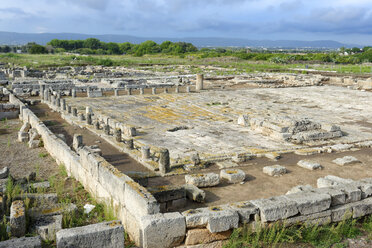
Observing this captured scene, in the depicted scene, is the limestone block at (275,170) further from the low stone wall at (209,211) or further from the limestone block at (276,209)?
the limestone block at (276,209)

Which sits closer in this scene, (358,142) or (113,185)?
(113,185)

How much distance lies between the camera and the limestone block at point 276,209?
649cm

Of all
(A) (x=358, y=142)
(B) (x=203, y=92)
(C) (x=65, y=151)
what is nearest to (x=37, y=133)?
(C) (x=65, y=151)

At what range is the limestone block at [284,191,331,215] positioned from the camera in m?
6.80

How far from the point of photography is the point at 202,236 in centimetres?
611

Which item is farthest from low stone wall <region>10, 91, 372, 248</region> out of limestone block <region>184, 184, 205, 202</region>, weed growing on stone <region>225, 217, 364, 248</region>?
limestone block <region>184, 184, 205, 202</region>

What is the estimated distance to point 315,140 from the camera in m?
14.4

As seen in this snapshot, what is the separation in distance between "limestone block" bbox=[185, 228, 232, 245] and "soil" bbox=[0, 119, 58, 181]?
591 centimetres

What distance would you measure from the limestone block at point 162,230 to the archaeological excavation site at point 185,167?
0.02 m

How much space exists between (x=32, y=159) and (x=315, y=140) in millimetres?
11195

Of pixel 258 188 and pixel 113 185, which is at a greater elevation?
pixel 113 185

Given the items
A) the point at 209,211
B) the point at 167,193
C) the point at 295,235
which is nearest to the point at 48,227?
the point at 167,193

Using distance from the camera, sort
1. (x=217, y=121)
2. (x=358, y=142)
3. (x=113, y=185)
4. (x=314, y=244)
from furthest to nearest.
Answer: (x=217, y=121)
(x=358, y=142)
(x=113, y=185)
(x=314, y=244)

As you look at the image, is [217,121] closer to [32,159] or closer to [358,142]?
[358,142]
